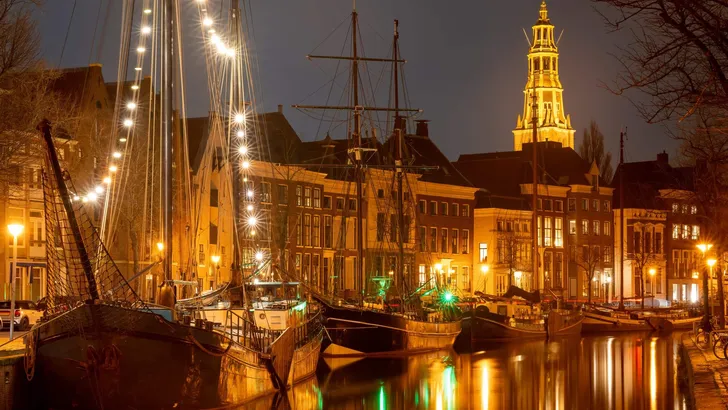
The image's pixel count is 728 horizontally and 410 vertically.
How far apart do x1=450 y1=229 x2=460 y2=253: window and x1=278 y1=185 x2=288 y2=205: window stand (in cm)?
2218

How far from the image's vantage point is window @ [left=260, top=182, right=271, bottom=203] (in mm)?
74588

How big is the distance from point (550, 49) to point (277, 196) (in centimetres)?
10303

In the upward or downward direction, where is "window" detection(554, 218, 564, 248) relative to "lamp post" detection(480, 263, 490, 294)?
upward

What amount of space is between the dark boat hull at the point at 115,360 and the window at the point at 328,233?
54.1 meters

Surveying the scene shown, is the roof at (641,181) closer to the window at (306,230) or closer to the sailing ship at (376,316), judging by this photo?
the window at (306,230)

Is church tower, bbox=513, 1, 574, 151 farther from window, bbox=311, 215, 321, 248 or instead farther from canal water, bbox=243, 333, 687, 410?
canal water, bbox=243, 333, 687, 410

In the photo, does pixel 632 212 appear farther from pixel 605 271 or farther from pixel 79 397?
pixel 79 397

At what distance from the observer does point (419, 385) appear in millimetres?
40156

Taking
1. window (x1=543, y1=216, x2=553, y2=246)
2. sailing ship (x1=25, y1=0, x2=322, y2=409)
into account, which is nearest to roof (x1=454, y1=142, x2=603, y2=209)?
window (x1=543, y1=216, x2=553, y2=246)

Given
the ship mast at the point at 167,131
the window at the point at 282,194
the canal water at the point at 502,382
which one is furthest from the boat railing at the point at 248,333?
the window at the point at 282,194

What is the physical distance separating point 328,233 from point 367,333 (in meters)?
32.2

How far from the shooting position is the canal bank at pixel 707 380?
970 inches

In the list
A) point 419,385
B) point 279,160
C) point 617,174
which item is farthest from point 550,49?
point 419,385

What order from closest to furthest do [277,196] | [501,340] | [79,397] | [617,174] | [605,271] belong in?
[79,397] → [501,340] → [277,196] → [605,271] → [617,174]
